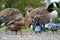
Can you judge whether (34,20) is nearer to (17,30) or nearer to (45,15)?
(45,15)

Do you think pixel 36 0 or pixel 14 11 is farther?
pixel 36 0

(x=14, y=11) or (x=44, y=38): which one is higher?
(x=14, y=11)

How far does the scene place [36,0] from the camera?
48.3 feet

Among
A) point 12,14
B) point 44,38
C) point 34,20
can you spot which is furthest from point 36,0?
point 44,38

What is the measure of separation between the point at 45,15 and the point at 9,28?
1655 mm

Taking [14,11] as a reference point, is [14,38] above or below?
below

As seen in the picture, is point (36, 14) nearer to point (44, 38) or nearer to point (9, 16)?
point (9, 16)

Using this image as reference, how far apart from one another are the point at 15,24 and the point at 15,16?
443 millimetres

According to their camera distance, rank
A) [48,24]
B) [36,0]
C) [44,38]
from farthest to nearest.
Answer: [36,0] < [48,24] < [44,38]

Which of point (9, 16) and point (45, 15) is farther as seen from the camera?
point (45, 15)

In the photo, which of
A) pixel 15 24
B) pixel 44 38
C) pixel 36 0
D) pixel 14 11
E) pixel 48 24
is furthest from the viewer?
pixel 36 0

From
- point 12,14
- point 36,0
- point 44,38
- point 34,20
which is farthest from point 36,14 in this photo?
point 36,0

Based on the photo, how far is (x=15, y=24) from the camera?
730 centimetres

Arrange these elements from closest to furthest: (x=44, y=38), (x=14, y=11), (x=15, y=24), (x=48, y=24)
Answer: (x=44, y=38)
(x=15, y=24)
(x=14, y=11)
(x=48, y=24)
